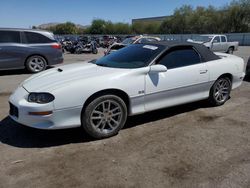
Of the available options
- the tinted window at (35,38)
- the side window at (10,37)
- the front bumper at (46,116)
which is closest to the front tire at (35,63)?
the tinted window at (35,38)

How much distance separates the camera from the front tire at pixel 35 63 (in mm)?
10305

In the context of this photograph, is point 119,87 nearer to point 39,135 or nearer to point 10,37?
point 39,135

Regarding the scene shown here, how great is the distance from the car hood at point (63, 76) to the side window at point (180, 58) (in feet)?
2.79

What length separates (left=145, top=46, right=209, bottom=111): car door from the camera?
471 cm

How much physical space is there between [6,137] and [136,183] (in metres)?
2.30

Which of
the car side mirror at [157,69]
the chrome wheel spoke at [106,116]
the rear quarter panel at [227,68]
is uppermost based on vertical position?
the car side mirror at [157,69]

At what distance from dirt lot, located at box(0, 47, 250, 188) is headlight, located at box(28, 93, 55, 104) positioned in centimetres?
64

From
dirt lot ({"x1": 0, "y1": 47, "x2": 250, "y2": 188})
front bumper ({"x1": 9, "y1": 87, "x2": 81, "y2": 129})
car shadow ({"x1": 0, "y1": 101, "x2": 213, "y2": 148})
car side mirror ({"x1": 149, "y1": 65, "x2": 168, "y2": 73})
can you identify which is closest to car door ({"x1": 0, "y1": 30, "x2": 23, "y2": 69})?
dirt lot ({"x1": 0, "y1": 47, "x2": 250, "y2": 188})

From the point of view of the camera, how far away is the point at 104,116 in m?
4.29

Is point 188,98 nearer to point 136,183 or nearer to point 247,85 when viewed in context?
point 136,183

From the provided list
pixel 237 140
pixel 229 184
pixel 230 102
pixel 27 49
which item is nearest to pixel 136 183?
pixel 229 184

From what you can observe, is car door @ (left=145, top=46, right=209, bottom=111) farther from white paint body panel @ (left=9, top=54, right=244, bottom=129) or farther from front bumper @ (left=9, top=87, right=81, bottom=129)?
front bumper @ (left=9, top=87, right=81, bottom=129)

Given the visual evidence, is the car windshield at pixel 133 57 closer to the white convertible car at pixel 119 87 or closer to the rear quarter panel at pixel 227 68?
the white convertible car at pixel 119 87

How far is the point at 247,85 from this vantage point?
8102mm
